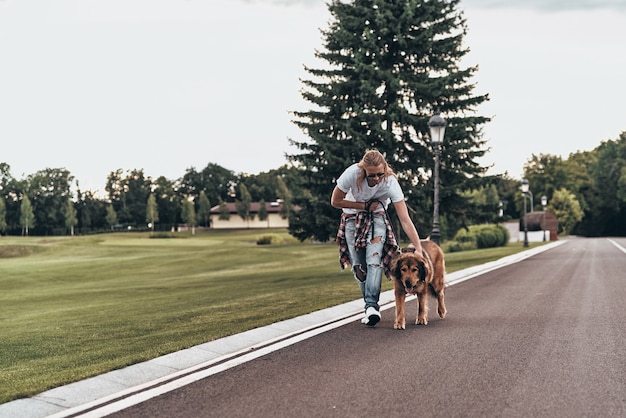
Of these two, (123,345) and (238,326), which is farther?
(238,326)

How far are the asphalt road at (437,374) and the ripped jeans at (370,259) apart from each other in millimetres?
461

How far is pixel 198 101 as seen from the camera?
3416 centimetres

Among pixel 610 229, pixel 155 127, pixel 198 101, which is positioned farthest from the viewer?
pixel 610 229

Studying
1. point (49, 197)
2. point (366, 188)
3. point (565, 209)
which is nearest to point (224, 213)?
point (49, 197)

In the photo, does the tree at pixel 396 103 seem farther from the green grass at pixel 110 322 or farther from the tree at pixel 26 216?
the tree at pixel 26 216

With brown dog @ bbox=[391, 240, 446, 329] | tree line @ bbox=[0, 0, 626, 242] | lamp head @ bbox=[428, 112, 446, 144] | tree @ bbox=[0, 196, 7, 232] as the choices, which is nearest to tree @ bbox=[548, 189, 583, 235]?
tree line @ bbox=[0, 0, 626, 242]

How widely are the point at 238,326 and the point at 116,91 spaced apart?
29178 mm

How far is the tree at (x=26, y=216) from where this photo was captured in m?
43.3

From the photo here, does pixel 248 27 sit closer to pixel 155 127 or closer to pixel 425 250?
pixel 425 250

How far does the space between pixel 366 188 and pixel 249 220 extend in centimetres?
10929

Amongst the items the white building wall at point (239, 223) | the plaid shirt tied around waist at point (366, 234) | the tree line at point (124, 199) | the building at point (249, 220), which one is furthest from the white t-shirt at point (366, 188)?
the white building wall at point (239, 223)

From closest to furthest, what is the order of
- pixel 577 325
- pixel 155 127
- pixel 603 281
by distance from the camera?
pixel 577 325
pixel 603 281
pixel 155 127

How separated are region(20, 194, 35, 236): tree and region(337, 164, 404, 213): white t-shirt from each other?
131 ft

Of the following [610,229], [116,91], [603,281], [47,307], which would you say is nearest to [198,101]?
[116,91]
